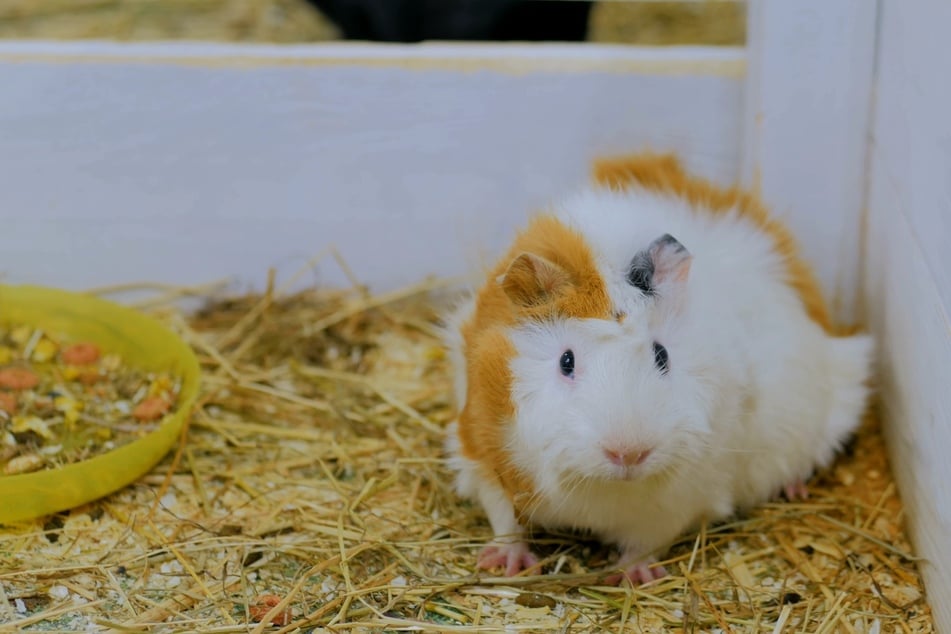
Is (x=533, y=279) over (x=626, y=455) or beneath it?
over

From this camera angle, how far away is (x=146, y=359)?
2.66 meters

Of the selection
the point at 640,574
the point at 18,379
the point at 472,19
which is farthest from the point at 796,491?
the point at 472,19

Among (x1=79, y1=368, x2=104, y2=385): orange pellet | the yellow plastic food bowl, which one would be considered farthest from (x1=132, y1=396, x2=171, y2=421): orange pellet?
(x1=79, y1=368, x2=104, y2=385): orange pellet

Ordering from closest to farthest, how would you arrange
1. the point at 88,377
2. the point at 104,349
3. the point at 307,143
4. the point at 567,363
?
the point at 567,363 < the point at 88,377 < the point at 104,349 < the point at 307,143

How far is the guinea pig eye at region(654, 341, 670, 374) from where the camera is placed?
6.20 feet

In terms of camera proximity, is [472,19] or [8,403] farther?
[472,19]

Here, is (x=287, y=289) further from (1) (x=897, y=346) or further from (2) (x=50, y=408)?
(1) (x=897, y=346)

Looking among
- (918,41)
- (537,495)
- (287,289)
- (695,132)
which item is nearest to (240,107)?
(287,289)

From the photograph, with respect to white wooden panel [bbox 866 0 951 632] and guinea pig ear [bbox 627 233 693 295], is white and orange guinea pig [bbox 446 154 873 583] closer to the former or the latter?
guinea pig ear [bbox 627 233 693 295]

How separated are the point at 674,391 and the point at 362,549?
0.66 m

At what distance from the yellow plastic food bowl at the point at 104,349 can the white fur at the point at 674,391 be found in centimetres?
59

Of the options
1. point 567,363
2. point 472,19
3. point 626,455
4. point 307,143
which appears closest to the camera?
point 626,455

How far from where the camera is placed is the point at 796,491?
2.44 m

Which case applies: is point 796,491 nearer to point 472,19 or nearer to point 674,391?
point 674,391
